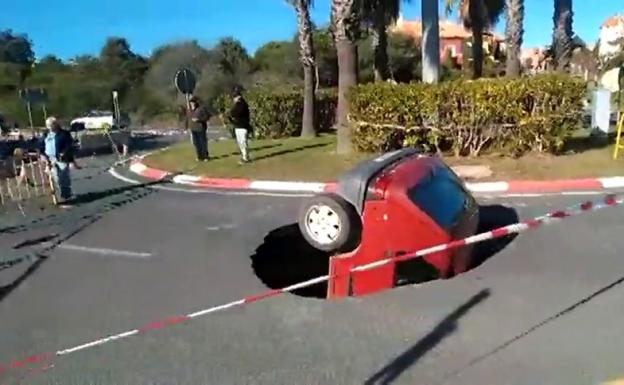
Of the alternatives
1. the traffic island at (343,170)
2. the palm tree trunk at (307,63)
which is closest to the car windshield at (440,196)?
the traffic island at (343,170)

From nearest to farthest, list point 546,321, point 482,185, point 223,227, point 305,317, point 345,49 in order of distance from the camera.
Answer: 1. point 546,321
2. point 305,317
3. point 223,227
4. point 482,185
5. point 345,49

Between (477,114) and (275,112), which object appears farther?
(275,112)

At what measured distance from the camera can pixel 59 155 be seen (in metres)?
11.7

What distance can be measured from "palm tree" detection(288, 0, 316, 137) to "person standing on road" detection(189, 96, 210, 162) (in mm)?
5632

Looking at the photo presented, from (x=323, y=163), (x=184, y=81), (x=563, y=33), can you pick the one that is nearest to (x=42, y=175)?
(x=184, y=81)

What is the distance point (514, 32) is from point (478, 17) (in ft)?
31.3

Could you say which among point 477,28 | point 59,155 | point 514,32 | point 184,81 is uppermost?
point 477,28

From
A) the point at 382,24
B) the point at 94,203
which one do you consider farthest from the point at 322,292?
the point at 382,24

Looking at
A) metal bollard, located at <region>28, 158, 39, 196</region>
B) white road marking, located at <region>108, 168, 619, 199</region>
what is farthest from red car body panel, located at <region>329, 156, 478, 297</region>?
metal bollard, located at <region>28, 158, 39, 196</region>

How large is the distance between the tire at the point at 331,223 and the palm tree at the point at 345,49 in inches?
325

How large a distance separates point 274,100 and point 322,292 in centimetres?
1598

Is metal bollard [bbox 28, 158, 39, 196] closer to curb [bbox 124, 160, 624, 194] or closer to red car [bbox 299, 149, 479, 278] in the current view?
curb [bbox 124, 160, 624, 194]

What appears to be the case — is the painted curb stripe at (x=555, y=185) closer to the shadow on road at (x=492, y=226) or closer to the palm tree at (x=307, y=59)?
the shadow on road at (x=492, y=226)

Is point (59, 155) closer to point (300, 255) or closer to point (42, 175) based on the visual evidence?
point (42, 175)
